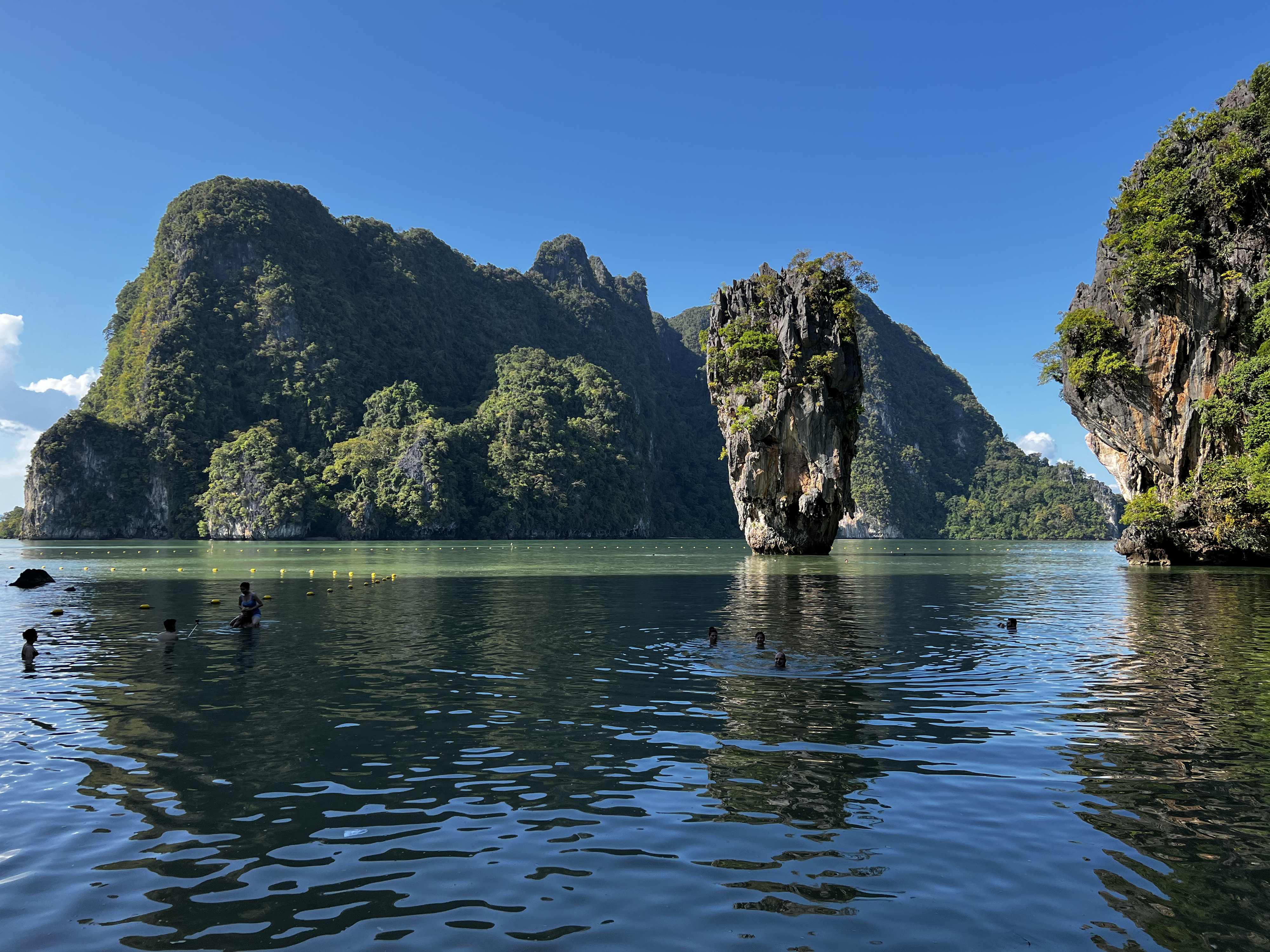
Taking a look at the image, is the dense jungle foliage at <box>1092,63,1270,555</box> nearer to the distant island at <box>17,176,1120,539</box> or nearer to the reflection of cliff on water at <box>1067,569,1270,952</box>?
the reflection of cliff on water at <box>1067,569,1270,952</box>

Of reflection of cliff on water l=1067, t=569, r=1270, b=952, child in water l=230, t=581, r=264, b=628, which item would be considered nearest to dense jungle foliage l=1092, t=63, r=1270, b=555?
reflection of cliff on water l=1067, t=569, r=1270, b=952

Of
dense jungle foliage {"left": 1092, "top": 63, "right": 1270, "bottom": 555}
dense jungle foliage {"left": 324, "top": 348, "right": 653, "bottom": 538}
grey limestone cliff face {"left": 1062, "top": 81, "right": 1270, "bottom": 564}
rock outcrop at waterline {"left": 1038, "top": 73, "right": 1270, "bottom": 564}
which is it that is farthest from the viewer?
dense jungle foliage {"left": 324, "top": 348, "right": 653, "bottom": 538}

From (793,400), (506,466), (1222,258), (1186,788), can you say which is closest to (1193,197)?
(1222,258)

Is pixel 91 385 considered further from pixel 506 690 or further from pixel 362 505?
pixel 506 690

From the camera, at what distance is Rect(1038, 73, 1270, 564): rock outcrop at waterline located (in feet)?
150

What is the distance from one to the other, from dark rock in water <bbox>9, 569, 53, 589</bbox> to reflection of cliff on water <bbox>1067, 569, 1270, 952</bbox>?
1752 inches

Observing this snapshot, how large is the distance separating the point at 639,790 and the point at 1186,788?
611 cm

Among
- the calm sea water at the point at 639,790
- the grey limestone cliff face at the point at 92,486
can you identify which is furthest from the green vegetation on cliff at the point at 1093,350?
the grey limestone cliff face at the point at 92,486

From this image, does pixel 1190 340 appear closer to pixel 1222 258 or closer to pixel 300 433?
pixel 1222 258

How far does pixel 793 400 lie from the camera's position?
70.6 meters

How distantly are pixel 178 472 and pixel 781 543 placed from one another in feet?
412

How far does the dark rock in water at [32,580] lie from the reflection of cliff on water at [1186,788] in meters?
44.5

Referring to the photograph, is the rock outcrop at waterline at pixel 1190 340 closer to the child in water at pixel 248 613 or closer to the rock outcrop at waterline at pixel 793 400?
the rock outcrop at waterline at pixel 793 400

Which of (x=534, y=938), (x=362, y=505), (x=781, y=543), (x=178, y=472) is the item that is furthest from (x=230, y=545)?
(x=534, y=938)
